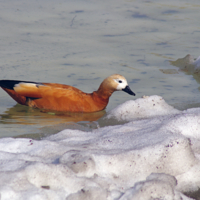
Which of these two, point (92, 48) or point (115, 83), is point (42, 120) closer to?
point (115, 83)

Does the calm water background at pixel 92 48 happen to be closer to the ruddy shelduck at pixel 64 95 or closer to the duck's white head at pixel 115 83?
the ruddy shelduck at pixel 64 95

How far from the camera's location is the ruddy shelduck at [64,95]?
5.52m

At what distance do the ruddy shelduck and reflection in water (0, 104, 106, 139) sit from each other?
0.37 feet

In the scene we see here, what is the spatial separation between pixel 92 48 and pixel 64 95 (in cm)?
262

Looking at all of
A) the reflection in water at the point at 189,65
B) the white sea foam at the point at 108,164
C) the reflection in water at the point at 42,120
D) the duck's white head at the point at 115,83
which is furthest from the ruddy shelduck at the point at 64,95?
the reflection in water at the point at 189,65

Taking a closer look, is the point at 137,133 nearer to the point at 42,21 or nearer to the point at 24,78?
the point at 24,78

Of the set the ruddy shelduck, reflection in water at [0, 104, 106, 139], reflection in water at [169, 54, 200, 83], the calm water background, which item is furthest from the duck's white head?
reflection in water at [169, 54, 200, 83]

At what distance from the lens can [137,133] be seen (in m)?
3.42

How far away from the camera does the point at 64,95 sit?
5.50m

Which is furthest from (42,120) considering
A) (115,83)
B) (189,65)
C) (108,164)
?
A: (189,65)

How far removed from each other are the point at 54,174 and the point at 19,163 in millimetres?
334

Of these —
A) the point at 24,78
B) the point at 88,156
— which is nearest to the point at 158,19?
the point at 24,78

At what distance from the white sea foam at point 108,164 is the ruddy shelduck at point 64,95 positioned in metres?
1.91

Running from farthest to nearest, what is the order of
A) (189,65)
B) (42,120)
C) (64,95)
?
(189,65)
(64,95)
(42,120)
